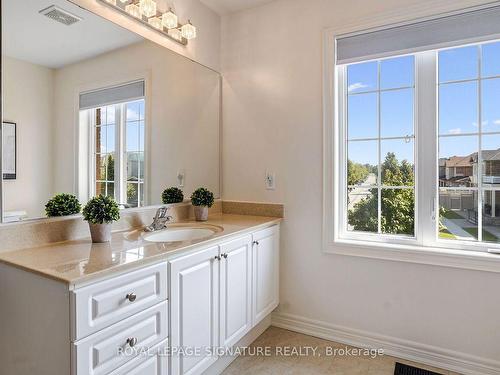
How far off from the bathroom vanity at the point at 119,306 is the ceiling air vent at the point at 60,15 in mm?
1072

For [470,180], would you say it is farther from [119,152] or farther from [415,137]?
[119,152]

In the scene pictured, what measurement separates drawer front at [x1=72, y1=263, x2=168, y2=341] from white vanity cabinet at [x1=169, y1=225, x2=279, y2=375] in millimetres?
92

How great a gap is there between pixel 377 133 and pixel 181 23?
158 centimetres

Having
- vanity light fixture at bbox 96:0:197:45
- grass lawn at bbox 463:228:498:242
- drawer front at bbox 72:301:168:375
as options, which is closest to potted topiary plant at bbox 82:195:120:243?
drawer front at bbox 72:301:168:375

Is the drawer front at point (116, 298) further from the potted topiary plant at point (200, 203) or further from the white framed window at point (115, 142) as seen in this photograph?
the potted topiary plant at point (200, 203)

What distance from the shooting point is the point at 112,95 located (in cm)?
175

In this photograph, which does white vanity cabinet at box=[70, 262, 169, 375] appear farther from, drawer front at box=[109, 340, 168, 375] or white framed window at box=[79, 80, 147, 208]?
white framed window at box=[79, 80, 147, 208]

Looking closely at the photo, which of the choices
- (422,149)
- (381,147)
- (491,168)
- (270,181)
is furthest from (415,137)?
(270,181)

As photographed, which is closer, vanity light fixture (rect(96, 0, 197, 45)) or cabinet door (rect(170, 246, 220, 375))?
cabinet door (rect(170, 246, 220, 375))

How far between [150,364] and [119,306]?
34 cm

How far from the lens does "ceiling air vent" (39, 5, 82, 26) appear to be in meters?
1.43

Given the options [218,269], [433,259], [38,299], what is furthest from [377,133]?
[38,299]

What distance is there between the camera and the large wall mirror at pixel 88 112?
135cm

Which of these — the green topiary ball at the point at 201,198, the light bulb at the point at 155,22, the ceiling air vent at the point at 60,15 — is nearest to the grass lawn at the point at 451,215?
the green topiary ball at the point at 201,198
